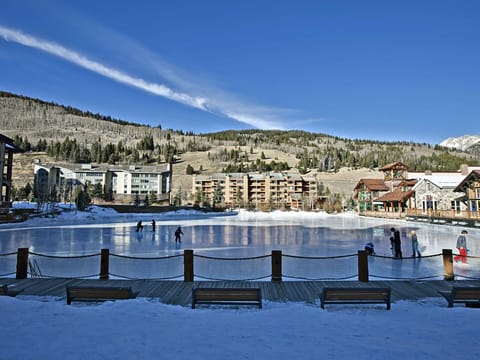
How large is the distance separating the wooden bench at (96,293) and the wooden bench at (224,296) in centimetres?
146

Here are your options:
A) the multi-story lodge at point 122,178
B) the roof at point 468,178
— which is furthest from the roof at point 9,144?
the roof at point 468,178

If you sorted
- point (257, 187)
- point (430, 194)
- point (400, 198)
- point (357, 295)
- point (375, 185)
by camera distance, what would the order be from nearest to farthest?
point (357, 295), point (430, 194), point (400, 198), point (375, 185), point (257, 187)

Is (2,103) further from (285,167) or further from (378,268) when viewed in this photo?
(378,268)

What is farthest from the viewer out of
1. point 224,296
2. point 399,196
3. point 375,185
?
point 375,185

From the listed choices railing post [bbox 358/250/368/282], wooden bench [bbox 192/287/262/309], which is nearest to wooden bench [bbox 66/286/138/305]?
wooden bench [bbox 192/287/262/309]

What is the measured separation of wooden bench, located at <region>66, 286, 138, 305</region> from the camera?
244 inches

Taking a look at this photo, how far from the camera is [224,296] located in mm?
5895

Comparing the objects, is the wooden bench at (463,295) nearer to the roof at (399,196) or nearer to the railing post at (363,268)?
the railing post at (363,268)

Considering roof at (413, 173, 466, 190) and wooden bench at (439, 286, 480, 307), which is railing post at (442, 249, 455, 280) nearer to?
wooden bench at (439, 286, 480, 307)

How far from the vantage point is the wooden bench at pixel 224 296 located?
5.91 metres

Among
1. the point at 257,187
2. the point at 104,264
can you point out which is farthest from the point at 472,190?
the point at 257,187

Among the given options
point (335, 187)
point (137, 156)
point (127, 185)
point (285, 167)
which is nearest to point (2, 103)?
point (137, 156)

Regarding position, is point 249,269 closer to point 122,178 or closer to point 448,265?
point 448,265

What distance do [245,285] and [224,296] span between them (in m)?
2.35
